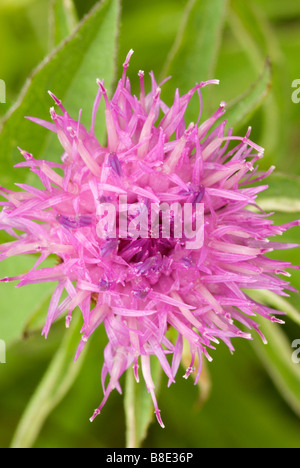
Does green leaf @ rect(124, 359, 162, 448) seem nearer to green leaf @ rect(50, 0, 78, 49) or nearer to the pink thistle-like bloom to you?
the pink thistle-like bloom

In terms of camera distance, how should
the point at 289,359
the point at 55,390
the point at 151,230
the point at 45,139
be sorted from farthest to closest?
the point at 289,359
the point at 55,390
the point at 45,139
the point at 151,230

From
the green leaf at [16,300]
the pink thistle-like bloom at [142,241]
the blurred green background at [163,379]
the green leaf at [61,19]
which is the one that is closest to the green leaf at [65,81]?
the pink thistle-like bloom at [142,241]

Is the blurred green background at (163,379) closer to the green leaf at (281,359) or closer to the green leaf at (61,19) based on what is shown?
the green leaf at (281,359)

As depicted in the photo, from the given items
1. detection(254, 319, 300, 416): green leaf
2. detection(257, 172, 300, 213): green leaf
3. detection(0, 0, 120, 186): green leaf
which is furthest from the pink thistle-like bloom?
detection(254, 319, 300, 416): green leaf

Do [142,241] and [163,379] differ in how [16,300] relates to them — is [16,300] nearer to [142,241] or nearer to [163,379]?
[142,241]

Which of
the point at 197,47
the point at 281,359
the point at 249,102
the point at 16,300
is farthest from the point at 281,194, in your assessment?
the point at 16,300
